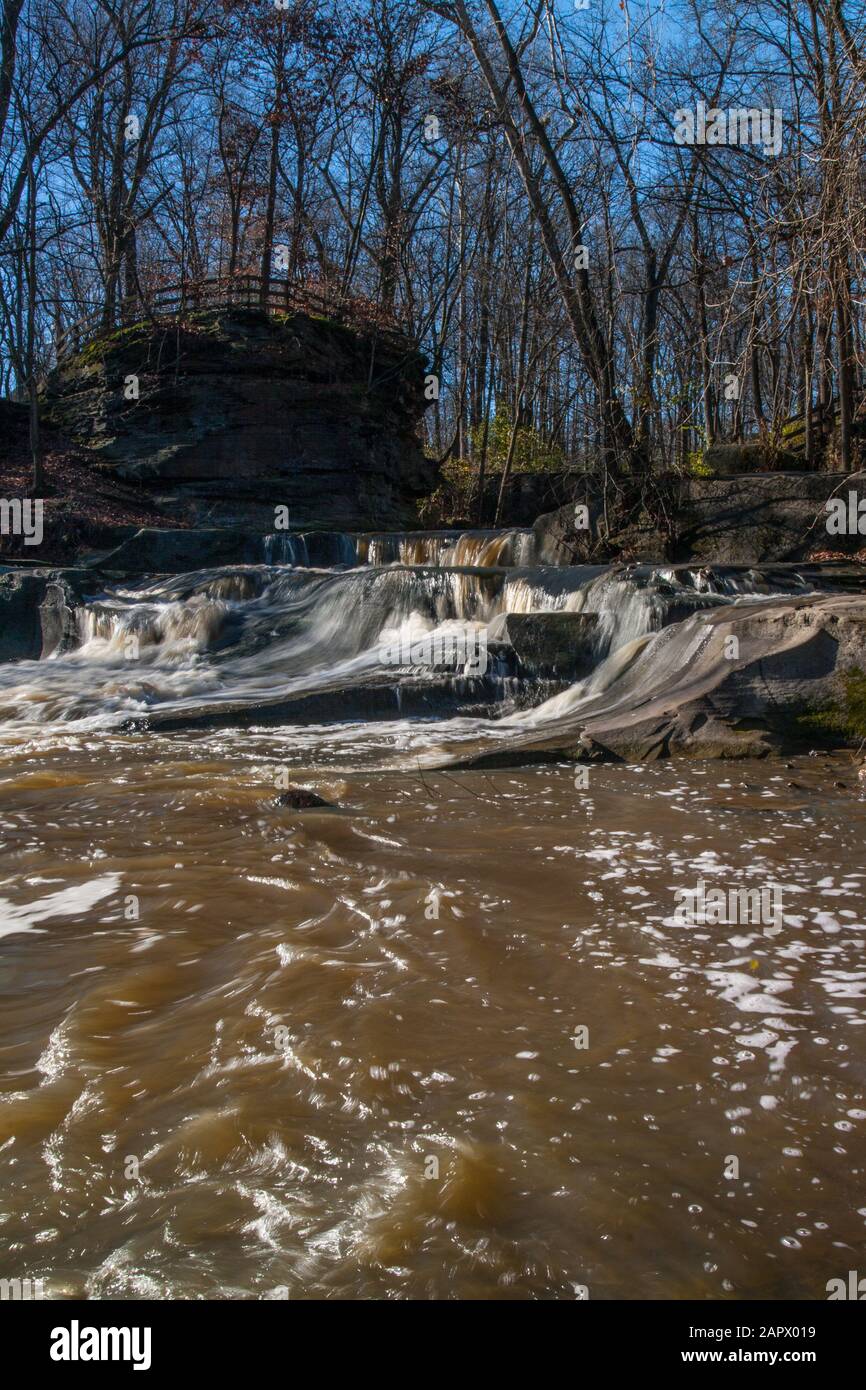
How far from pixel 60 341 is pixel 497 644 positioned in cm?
1843

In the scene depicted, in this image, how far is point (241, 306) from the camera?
72.5 ft

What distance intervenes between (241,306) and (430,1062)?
876 inches

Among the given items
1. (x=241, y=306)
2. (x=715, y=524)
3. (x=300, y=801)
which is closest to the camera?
(x=300, y=801)

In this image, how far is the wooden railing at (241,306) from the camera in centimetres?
2167

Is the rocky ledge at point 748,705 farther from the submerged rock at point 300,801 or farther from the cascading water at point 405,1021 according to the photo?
the submerged rock at point 300,801

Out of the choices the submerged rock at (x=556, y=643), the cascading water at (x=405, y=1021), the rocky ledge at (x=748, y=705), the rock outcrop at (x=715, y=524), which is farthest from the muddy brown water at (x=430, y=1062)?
the rock outcrop at (x=715, y=524)

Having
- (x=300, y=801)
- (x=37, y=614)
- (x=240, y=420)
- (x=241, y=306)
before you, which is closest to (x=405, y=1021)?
(x=300, y=801)

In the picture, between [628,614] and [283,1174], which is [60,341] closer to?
[628,614]

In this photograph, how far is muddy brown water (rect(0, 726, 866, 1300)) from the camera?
1.97 metres

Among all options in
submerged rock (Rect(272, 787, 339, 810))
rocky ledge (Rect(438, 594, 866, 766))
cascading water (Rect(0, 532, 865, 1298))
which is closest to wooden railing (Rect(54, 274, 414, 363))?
rocky ledge (Rect(438, 594, 866, 766))

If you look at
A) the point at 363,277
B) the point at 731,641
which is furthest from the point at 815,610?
the point at 363,277

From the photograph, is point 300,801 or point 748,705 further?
point 748,705

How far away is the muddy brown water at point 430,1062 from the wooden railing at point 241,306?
1954 centimetres

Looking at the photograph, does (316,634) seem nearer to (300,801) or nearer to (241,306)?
(300,801)
